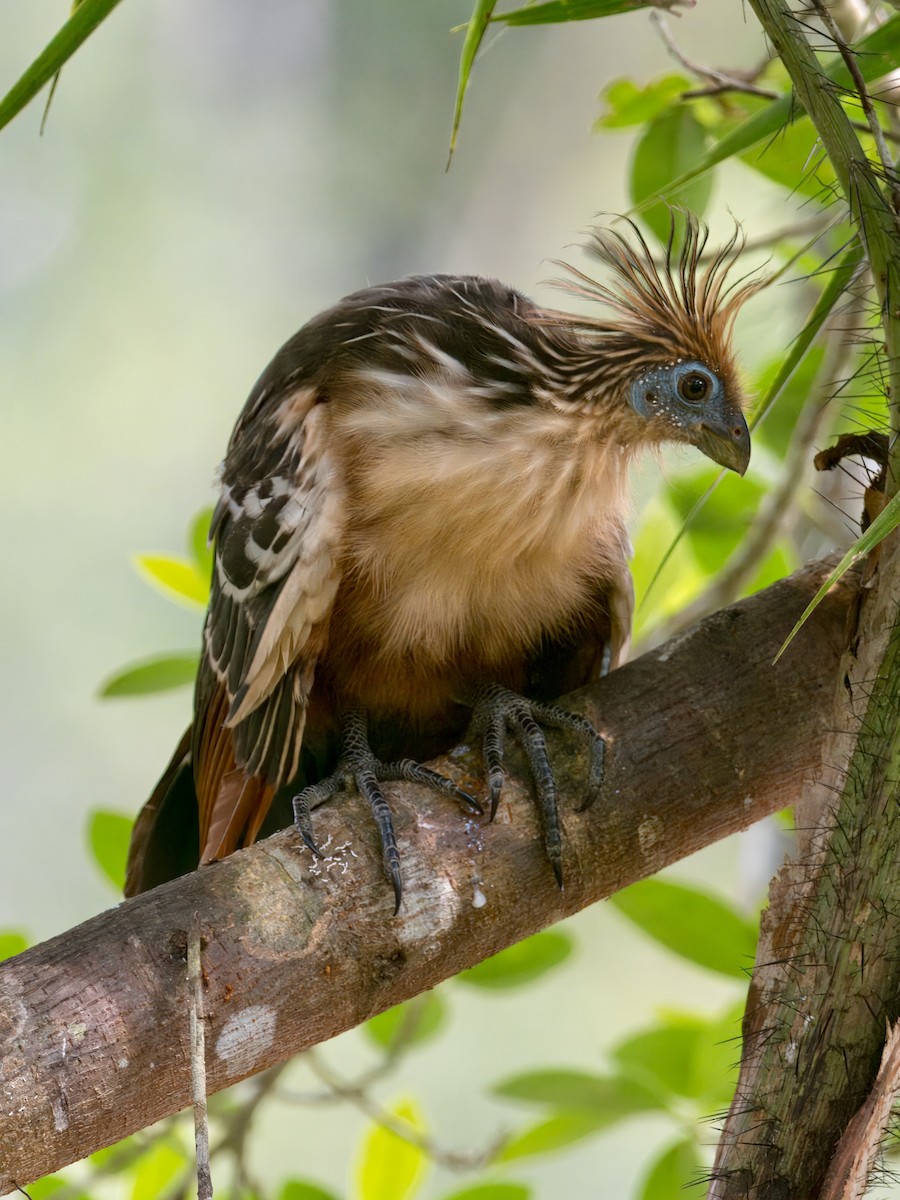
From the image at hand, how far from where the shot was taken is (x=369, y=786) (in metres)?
1.29

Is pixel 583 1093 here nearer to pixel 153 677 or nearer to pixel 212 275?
pixel 153 677

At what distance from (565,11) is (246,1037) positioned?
95 centimetres

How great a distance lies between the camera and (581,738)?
1327mm

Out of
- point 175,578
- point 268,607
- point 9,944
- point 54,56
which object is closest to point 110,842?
point 9,944

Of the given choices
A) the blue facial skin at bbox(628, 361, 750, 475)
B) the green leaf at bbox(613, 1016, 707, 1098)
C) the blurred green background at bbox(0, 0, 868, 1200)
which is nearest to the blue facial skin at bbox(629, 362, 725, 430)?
the blue facial skin at bbox(628, 361, 750, 475)

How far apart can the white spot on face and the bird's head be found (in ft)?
2.29

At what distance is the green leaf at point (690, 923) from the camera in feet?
5.00

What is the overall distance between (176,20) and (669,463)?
295cm

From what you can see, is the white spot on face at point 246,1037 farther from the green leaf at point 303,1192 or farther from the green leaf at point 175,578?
the green leaf at point 175,578

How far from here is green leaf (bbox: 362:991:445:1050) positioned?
174 centimetres

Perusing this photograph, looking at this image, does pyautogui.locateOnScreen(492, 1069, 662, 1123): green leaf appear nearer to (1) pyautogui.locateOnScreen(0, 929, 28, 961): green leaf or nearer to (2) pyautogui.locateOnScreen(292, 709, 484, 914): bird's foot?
(2) pyautogui.locateOnScreen(292, 709, 484, 914): bird's foot

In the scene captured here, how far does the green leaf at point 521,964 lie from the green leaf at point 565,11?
3.83 ft

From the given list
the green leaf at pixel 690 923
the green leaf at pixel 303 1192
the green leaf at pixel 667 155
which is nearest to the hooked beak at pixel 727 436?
the green leaf at pixel 667 155

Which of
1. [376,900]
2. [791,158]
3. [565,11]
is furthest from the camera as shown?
[791,158]
